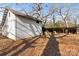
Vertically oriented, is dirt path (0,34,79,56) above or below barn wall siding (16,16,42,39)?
below

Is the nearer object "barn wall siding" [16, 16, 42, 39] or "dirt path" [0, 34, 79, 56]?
"dirt path" [0, 34, 79, 56]

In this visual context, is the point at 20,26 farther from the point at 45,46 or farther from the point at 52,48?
the point at 52,48

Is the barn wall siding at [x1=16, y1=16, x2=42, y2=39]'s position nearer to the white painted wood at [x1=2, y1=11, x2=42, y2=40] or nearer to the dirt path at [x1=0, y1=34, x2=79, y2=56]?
the white painted wood at [x1=2, y1=11, x2=42, y2=40]

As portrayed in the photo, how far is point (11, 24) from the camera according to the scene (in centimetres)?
816

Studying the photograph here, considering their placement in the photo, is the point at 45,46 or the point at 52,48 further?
the point at 45,46

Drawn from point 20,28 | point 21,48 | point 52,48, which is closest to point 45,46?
point 52,48

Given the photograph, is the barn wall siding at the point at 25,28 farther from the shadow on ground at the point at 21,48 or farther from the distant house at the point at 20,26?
the shadow on ground at the point at 21,48

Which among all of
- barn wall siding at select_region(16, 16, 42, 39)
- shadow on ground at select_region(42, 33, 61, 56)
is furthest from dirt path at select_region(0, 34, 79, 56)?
barn wall siding at select_region(16, 16, 42, 39)

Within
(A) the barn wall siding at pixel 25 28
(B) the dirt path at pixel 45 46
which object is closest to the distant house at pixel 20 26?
(A) the barn wall siding at pixel 25 28

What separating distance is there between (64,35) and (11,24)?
2494 millimetres

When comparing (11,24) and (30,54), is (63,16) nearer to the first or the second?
(30,54)

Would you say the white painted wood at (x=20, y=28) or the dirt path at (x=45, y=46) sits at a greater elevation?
the white painted wood at (x=20, y=28)

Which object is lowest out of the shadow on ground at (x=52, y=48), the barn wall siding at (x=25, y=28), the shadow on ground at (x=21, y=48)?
the shadow on ground at (x=52, y=48)

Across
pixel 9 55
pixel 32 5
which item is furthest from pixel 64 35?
pixel 9 55
